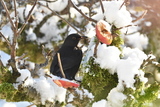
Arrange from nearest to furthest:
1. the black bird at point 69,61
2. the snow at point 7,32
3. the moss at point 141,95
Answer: the moss at point 141,95
the black bird at point 69,61
the snow at point 7,32

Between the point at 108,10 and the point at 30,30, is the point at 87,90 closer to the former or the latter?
the point at 108,10

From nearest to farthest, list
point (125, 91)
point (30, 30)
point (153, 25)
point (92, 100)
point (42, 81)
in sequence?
point (125, 91) < point (92, 100) < point (42, 81) < point (30, 30) < point (153, 25)

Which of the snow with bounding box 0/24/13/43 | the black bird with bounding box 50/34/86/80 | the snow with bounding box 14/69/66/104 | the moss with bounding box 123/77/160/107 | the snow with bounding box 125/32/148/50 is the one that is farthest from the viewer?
the snow with bounding box 125/32/148/50

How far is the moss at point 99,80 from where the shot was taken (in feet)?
6.73

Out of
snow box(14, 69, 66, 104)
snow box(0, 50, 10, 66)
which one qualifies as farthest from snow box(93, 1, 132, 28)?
snow box(0, 50, 10, 66)

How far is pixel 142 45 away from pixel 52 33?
240 centimetres

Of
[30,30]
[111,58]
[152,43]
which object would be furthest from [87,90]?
[152,43]

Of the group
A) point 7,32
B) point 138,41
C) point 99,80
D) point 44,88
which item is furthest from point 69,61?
point 138,41

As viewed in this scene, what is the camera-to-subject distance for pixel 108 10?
2.13m

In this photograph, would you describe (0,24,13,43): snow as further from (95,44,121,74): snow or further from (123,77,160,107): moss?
(123,77,160,107): moss

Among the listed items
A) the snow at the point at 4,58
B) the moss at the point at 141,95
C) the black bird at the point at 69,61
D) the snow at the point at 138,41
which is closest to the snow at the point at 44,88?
the moss at the point at 141,95

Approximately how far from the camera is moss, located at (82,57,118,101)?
6.73ft

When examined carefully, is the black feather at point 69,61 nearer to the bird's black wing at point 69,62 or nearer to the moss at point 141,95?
the bird's black wing at point 69,62

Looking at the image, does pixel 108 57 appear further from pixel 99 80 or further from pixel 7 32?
pixel 7 32
